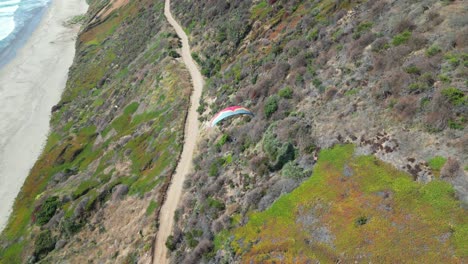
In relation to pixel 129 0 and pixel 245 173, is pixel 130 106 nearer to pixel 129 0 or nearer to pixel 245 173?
pixel 245 173

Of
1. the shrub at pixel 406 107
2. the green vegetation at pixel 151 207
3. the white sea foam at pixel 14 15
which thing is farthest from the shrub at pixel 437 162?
the white sea foam at pixel 14 15

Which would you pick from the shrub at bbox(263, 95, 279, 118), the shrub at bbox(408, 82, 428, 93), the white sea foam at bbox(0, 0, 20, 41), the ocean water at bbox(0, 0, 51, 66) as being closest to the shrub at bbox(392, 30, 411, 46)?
the shrub at bbox(408, 82, 428, 93)

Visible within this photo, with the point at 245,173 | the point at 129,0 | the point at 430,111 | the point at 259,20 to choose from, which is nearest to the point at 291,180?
the point at 245,173

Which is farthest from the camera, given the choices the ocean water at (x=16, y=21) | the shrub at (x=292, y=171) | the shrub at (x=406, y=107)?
the ocean water at (x=16, y=21)

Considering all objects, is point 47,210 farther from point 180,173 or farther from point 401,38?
point 401,38

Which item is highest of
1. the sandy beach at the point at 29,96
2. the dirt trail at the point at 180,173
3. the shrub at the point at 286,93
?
the sandy beach at the point at 29,96

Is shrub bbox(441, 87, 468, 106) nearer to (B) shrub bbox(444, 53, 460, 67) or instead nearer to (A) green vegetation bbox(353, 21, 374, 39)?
(B) shrub bbox(444, 53, 460, 67)

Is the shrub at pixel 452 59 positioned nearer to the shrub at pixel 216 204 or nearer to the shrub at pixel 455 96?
the shrub at pixel 455 96
